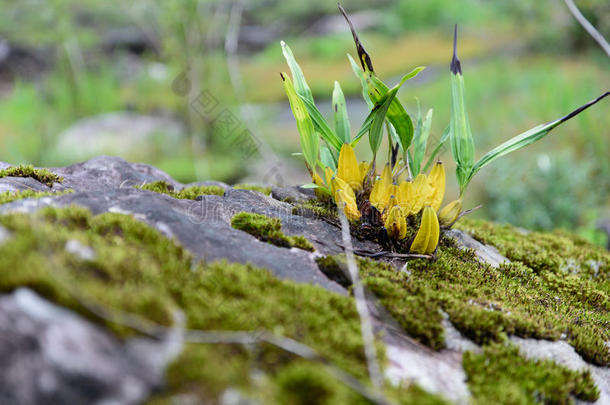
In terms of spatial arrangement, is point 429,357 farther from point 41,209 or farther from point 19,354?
point 41,209

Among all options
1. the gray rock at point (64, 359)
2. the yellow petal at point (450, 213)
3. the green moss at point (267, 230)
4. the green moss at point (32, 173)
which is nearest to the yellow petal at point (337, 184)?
the green moss at point (267, 230)

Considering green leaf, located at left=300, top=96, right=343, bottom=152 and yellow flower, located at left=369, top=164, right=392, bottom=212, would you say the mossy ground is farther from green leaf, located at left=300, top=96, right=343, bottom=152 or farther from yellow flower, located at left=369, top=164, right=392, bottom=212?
Answer: green leaf, located at left=300, top=96, right=343, bottom=152

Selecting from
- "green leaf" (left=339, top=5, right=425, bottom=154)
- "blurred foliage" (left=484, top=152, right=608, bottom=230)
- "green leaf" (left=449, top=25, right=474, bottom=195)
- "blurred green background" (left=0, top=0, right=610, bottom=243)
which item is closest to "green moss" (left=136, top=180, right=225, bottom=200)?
"blurred green background" (left=0, top=0, right=610, bottom=243)

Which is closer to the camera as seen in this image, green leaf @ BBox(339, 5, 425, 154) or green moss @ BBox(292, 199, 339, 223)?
green leaf @ BBox(339, 5, 425, 154)

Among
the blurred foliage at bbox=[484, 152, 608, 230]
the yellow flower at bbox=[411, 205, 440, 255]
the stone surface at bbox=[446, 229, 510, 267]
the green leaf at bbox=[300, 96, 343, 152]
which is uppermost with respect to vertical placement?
the green leaf at bbox=[300, 96, 343, 152]

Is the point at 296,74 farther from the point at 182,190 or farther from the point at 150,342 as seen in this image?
the point at 150,342

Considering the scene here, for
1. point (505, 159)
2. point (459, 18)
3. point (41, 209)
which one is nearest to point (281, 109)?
point (505, 159)

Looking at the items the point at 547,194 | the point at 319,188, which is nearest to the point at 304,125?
the point at 319,188
